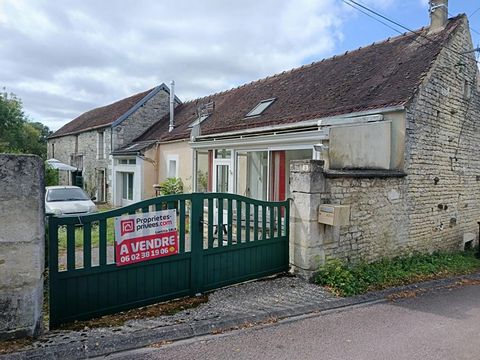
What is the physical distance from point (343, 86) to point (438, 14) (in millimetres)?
3169

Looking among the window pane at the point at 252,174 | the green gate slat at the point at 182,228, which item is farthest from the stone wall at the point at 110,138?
the green gate slat at the point at 182,228

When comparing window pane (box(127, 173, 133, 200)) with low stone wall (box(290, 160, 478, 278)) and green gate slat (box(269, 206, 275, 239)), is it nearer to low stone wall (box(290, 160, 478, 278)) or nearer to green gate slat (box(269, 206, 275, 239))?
green gate slat (box(269, 206, 275, 239))

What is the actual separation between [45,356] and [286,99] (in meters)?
10.5

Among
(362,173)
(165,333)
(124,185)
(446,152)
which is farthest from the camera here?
(124,185)

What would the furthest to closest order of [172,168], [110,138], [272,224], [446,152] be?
[110,138], [172,168], [446,152], [272,224]

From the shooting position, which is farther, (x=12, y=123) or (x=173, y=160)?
(x=12, y=123)

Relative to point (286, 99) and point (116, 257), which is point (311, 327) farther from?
point (286, 99)

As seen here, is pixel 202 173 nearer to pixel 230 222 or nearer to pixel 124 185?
pixel 230 222

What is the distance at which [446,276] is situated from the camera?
7.77 m

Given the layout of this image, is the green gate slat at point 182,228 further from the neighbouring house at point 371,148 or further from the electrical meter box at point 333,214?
the electrical meter box at point 333,214

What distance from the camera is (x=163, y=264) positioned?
5102 mm

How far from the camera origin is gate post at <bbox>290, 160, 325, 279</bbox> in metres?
6.24

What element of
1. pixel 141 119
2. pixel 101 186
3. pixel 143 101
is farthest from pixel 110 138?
pixel 101 186

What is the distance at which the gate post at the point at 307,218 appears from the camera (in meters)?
6.24
